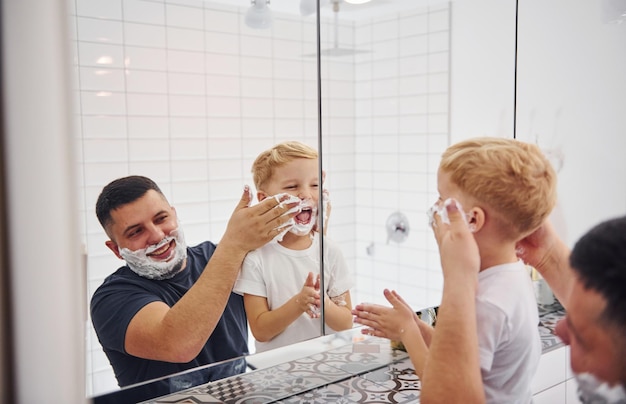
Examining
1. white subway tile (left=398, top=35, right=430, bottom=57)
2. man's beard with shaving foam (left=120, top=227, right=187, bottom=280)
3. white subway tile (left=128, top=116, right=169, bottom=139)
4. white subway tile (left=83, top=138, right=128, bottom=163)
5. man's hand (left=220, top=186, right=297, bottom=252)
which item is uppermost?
white subway tile (left=398, top=35, right=430, bottom=57)

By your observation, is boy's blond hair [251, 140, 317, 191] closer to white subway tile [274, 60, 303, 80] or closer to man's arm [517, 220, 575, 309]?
white subway tile [274, 60, 303, 80]

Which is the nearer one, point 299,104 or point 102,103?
point 102,103

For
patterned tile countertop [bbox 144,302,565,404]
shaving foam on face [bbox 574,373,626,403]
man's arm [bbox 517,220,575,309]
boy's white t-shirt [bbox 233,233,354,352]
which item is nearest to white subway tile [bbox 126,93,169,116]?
boy's white t-shirt [bbox 233,233,354,352]

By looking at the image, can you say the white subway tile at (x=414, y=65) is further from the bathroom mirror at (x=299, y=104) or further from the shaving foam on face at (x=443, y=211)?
the shaving foam on face at (x=443, y=211)

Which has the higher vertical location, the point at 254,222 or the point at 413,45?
the point at 413,45

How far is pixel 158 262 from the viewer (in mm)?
997

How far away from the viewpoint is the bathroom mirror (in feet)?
3.11

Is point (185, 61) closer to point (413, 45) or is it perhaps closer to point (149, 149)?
point (149, 149)

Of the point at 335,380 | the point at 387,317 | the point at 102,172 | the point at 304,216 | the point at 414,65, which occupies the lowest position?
the point at 335,380

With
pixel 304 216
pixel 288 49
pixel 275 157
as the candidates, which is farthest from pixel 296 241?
pixel 288 49

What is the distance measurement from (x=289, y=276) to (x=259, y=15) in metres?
0.51

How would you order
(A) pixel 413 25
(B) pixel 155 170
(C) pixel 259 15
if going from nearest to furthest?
(B) pixel 155 170
(C) pixel 259 15
(A) pixel 413 25

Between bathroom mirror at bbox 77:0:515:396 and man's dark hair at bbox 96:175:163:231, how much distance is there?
0.01 meters

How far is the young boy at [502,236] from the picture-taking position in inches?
36.1
